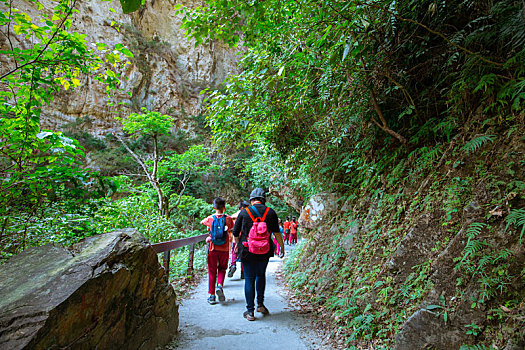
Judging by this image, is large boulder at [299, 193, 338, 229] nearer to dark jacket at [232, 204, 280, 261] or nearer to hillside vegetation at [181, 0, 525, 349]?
hillside vegetation at [181, 0, 525, 349]

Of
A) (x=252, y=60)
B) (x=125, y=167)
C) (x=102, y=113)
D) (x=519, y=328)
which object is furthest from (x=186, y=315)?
(x=102, y=113)

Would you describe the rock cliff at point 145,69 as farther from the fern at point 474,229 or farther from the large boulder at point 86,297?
the fern at point 474,229

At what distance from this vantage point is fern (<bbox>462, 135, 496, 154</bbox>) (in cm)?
291

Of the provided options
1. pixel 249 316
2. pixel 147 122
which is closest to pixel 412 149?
pixel 249 316

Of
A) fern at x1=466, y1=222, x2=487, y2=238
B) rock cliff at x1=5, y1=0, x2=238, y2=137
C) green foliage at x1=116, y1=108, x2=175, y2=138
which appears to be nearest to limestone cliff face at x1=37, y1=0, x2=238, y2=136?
rock cliff at x1=5, y1=0, x2=238, y2=137

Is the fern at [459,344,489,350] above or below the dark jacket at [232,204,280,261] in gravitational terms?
below

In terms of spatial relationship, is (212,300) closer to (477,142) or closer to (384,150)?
(384,150)

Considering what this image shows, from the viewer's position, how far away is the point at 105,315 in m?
A: 2.08

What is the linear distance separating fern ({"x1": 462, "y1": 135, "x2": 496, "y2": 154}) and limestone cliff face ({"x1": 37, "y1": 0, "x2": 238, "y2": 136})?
72.1 feet

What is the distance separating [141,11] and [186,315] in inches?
1311

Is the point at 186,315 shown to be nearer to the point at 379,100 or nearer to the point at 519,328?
the point at 519,328

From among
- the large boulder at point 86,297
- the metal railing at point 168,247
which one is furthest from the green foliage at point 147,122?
the large boulder at point 86,297

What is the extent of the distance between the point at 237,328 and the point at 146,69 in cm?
2811

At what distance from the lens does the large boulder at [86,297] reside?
162 centimetres
